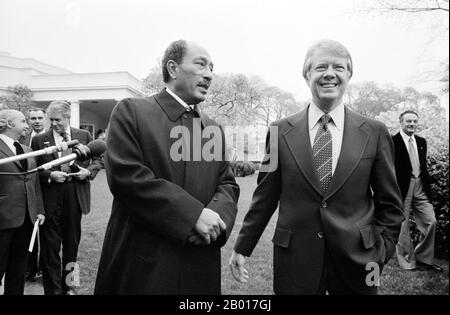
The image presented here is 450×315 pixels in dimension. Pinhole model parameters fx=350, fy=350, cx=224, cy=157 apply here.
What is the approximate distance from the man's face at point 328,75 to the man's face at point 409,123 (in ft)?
11.4

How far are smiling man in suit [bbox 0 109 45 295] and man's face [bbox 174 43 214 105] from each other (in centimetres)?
223

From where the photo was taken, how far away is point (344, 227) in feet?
6.68

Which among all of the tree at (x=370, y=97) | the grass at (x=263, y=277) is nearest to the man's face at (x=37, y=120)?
the grass at (x=263, y=277)

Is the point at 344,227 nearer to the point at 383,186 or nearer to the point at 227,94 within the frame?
the point at 383,186

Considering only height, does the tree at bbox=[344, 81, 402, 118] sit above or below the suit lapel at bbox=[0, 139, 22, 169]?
above

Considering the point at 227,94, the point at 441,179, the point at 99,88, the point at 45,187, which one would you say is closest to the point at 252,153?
the point at 227,94

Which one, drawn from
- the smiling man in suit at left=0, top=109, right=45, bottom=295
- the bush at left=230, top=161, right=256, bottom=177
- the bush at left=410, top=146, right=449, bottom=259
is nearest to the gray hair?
the smiling man in suit at left=0, top=109, right=45, bottom=295

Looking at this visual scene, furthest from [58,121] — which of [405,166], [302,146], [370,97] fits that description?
[370,97]

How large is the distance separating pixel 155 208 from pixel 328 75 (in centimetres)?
130

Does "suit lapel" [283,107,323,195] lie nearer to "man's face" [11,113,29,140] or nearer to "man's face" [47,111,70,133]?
"man's face" [47,111,70,133]

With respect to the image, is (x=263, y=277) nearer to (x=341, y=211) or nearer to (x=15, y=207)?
(x=341, y=211)

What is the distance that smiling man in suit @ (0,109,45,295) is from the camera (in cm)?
355

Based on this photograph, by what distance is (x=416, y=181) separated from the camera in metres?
5.05
